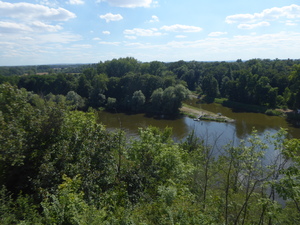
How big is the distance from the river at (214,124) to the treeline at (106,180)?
19.4m

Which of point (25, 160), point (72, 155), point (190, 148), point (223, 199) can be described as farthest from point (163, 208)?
point (190, 148)

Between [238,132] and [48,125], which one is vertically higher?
[48,125]

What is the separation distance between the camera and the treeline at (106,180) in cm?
579

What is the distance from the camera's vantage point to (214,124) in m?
34.9

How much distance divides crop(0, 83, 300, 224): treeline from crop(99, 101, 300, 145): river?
19363 millimetres

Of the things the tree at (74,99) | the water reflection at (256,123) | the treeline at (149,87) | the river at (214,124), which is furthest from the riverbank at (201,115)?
the tree at (74,99)

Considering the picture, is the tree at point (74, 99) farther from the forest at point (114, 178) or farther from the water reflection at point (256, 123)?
the forest at point (114, 178)

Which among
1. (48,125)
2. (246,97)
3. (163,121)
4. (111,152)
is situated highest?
(48,125)

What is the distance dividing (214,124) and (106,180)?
96.4ft

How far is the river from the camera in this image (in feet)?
98.6

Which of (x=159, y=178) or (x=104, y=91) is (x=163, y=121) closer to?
(x=104, y=91)

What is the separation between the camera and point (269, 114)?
130ft

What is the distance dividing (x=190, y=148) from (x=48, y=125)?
14.5 metres

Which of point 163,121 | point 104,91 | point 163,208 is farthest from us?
point 104,91
